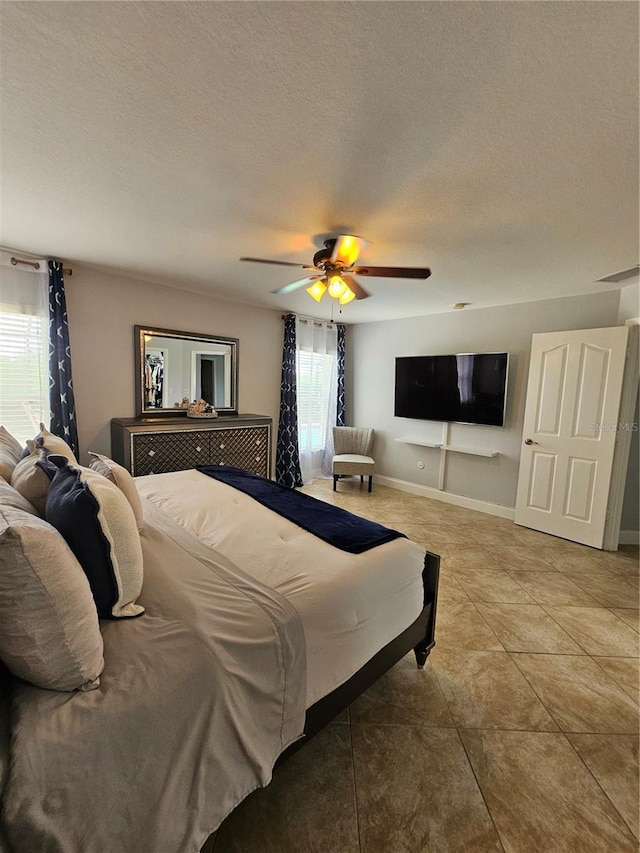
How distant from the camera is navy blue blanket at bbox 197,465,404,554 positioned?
1687mm

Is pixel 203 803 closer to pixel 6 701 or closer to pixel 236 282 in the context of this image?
pixel 6 701

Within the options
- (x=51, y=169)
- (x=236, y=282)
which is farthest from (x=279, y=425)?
(x=51, y=169)

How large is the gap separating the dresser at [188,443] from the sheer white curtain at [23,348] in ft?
2.11

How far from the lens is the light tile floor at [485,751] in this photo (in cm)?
120

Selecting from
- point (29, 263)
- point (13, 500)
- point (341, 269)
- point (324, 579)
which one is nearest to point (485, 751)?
point (324, 579)

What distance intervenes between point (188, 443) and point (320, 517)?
2.09 meters

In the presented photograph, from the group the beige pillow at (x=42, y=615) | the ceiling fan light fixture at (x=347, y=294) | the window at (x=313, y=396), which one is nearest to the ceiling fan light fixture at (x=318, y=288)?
the ceiling fan light fixture at (x=347, y=294)

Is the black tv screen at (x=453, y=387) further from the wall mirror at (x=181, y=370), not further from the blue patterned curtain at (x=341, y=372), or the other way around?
the wall mirror at (x=181, y=370)

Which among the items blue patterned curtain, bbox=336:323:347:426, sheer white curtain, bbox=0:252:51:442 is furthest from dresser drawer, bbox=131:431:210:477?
blue patterned curtain, bbox=336:323:347:426

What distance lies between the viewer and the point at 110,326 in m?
3.42

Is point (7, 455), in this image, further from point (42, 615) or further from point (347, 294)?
point (347, 294)

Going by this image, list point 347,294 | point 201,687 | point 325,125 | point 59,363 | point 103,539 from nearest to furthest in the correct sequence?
point 201,687
point 103,539
point 325,125
point 347,294
point 59,363

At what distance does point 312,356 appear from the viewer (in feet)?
17.2

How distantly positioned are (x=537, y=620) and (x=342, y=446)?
3368 mm
